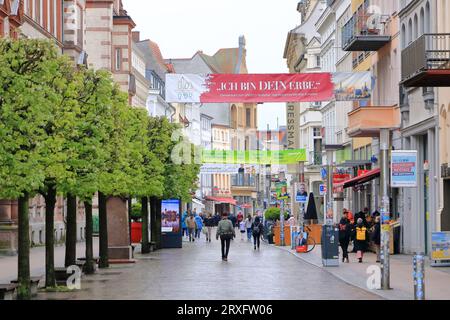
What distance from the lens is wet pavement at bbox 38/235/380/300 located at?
24922 mm

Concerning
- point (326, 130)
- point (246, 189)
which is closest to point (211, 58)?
point (246, 189)

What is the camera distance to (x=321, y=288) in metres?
27.2

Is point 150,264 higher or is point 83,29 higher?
point 83,29

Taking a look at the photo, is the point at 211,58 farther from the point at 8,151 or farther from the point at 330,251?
the point at 8,151

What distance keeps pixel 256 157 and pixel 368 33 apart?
40793 mm

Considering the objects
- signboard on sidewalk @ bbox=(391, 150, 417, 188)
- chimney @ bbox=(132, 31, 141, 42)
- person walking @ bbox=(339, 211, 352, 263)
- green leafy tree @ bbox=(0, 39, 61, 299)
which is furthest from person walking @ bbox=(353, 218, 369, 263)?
chimney @ bbox=(132, 31, 141, 42)

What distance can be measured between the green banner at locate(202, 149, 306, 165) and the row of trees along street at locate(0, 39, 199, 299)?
44612 millimetres

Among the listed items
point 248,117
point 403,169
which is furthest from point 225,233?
point 248,117

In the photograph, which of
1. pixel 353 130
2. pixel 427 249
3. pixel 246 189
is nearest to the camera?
pixel 427 249

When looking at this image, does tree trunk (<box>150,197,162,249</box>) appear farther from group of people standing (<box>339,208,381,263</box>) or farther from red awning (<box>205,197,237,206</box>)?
red awning (<box>205,197,237,206</box>)

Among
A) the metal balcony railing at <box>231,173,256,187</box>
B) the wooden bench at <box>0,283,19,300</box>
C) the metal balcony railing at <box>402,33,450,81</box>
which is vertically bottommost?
the wooden bench at <box>0,283,19,300</box>

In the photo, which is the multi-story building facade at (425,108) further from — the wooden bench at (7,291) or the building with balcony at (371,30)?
the wooden bench at (7,291)

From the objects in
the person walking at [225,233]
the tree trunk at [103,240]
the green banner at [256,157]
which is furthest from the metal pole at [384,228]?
the green banner at [256,157]

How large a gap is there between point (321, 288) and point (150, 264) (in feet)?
41.0
